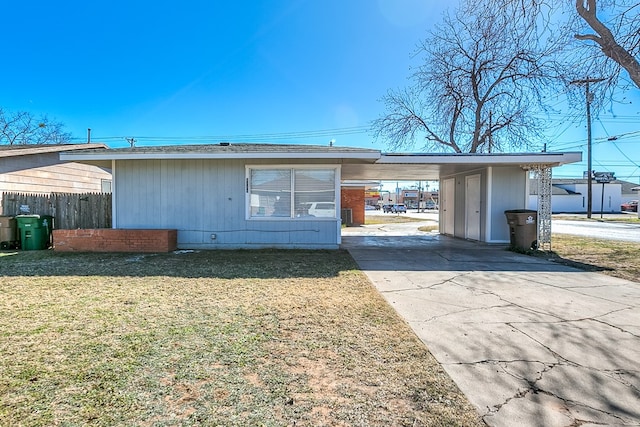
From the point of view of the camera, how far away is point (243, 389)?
219 centimetres

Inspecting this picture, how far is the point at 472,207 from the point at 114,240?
1092 cm

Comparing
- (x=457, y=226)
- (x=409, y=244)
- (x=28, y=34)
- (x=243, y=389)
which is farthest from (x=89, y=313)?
(x=28, y=34)

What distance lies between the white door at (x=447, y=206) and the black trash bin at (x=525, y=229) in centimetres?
373

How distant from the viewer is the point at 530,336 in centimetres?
318

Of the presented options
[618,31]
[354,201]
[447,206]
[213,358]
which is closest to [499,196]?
[447,206]

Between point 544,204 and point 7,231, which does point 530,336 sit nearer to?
point 544,204

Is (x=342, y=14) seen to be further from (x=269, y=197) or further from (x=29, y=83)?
(x=29, y=83)

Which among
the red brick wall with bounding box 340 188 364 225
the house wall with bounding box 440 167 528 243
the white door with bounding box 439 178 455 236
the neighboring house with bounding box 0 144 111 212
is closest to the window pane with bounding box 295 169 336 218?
the house wall with bounding box 440 167 528 243

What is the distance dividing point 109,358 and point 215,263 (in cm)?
421

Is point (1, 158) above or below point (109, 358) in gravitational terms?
above

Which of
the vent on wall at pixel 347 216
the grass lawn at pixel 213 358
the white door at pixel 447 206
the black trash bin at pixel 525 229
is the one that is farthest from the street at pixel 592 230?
the grass lawn at pixel 213 358

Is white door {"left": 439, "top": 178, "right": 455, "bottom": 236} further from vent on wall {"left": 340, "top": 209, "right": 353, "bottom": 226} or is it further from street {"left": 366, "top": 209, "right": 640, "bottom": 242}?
vent on wall {"left": 340, "top": 209, "right": 353, "bottom": 226}

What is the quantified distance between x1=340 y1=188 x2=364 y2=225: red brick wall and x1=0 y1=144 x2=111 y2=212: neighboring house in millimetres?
11689

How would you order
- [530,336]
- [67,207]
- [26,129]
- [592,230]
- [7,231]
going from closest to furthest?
[530,336]
[7,231]
[67,207]
[592,230]
[26,129]
